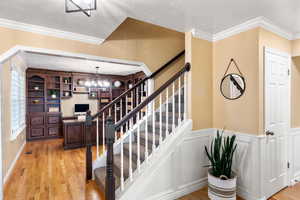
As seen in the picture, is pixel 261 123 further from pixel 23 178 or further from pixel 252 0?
pixel 23 178

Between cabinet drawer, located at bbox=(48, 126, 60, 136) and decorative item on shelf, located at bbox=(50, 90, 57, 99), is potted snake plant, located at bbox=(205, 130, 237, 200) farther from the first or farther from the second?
decorative item on shelf, located at bbox=(50, 90, 57, 99)

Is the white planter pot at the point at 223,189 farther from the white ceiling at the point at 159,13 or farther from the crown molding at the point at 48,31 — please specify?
the crown molding at the point at 48,31

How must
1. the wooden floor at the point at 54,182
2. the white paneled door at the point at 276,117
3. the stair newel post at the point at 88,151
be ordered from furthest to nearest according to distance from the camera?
the stair newel post at the point at 88,151 < the wooden floor at the point at 54,182 < the white paneled door at the point at 276,117

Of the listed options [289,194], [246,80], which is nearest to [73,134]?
[246,80]

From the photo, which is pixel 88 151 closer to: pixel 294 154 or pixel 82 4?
pixel 82 4

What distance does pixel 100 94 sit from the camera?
648cm

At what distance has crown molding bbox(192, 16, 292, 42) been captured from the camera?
6.46 ft

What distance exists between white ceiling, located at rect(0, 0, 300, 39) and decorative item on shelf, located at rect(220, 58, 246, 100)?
67 cm

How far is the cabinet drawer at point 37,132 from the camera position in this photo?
5189 millimetres

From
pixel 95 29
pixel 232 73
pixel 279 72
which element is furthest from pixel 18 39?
pixel 279 72

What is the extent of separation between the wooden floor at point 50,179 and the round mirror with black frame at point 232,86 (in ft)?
7.84

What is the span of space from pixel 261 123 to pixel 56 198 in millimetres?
3001

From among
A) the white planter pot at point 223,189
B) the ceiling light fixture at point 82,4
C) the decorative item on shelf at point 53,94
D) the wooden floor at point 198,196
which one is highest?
the ceiling light fixture at point 82,4

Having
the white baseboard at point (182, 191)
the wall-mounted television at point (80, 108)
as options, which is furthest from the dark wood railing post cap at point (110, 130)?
the wall-mounted television at point (80, 108)
